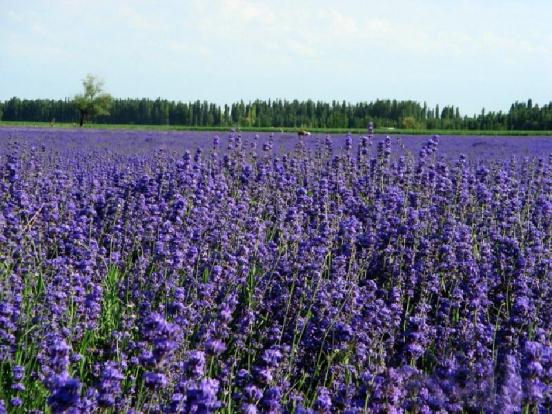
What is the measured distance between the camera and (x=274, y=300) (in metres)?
3.99

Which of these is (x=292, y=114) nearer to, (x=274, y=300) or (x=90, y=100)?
(x=90, y=100)

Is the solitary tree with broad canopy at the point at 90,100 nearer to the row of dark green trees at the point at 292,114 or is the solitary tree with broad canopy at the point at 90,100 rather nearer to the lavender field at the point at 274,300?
the row of dark green trees at the point at 292,114

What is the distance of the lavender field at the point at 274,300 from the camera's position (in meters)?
2.45

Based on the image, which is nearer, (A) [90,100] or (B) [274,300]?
(B) [274,300]

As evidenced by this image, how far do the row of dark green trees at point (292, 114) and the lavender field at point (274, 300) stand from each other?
4194cm

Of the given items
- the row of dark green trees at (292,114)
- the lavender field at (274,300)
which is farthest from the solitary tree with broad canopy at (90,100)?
the lavender field at (274,300)

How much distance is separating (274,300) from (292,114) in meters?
69.3

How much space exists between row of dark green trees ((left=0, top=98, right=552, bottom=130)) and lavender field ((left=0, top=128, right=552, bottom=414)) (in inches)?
1651

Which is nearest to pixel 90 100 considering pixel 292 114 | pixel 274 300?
pixel 292 114

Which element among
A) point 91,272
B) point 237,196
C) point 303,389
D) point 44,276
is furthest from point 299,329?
point 237,196

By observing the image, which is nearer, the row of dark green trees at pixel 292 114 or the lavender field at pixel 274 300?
the lavender field at pixel 274 300

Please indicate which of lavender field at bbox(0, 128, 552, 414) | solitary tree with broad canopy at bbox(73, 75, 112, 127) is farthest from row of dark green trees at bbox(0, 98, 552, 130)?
lavender field at bbox(0, 128, 552, 414)

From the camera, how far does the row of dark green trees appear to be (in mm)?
50219

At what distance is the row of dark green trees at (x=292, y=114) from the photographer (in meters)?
50.2
